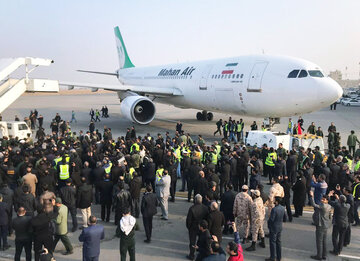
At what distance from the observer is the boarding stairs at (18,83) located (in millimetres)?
17844

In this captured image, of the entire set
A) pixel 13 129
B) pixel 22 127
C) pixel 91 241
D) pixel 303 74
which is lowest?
pixel 91 241

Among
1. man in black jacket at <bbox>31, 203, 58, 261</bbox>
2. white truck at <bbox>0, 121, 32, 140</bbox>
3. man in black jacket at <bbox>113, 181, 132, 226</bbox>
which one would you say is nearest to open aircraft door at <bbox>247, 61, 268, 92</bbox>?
man in black jacket at <bbox>113, 181, 132, 226</bbox>

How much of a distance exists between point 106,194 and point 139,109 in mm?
14676

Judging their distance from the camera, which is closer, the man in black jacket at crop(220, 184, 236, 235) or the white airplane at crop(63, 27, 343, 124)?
the man in black jacket at crop(220, 184, 236, 235)

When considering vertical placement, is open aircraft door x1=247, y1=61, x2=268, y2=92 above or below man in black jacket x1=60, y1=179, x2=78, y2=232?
above

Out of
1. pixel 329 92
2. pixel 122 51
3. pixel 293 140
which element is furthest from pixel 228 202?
pixel 122 51

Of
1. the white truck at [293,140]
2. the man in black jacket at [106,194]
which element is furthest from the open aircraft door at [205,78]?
the man in black jacket at [106,194]

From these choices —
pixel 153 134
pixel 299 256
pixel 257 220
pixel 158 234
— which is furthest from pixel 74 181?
pixel 153 134

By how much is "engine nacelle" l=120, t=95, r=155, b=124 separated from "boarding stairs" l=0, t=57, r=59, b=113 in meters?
5.03

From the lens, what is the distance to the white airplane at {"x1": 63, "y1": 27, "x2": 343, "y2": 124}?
1662cm

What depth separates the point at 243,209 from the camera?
7797 millimetres

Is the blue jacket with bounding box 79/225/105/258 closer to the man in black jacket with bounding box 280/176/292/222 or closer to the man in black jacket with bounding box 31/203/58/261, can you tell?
the man in black jacket with bounding box 31/203/58/261

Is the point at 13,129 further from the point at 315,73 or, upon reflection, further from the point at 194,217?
the point at 315,73

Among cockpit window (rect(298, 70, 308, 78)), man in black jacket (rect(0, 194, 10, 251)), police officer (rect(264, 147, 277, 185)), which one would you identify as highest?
cockpit window (rect(298, 70, 308, 78))
